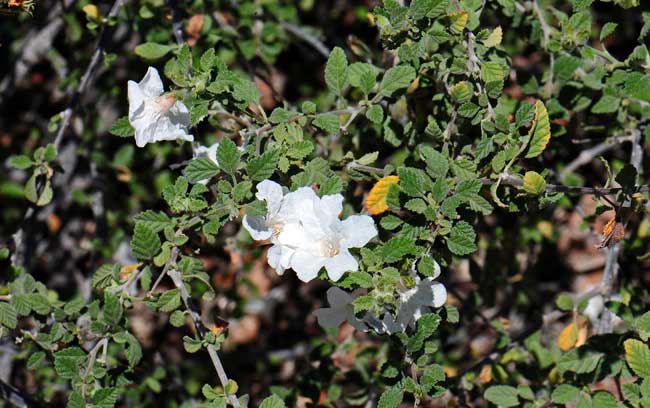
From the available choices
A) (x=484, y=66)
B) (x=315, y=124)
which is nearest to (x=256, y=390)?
(x=315, y=124)

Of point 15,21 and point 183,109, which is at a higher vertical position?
point 183,109

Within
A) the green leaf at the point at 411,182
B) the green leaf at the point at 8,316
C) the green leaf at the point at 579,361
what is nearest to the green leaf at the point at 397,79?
the green leaf at the point at 411,182

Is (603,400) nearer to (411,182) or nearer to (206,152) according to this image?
(411,182)

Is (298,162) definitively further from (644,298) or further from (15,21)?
(15,21)

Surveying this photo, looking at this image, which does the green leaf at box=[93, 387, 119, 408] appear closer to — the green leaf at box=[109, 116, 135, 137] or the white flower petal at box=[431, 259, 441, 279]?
the green leaf at box=[109, 116, 135, 137]

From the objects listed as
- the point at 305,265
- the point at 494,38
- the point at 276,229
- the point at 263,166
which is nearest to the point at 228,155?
the point at 263,166

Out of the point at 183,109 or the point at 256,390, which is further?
the point at 256,390
